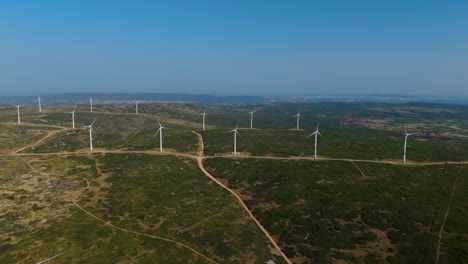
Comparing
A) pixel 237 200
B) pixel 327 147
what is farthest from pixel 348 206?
pixel 327 147

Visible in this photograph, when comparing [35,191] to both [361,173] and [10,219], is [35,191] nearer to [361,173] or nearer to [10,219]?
[10,219]

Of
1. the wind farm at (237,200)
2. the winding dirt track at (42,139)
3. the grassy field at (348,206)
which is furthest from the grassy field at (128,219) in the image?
the winding dirt track at (42,139)

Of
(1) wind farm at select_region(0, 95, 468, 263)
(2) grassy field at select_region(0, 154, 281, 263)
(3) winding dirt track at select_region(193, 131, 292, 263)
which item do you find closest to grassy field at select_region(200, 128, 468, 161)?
(1) wind farm at select_region(0, 95, 468, 263)

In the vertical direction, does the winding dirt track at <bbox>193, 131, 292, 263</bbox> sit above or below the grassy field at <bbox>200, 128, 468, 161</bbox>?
below

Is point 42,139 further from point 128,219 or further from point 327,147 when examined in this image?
point 327,147

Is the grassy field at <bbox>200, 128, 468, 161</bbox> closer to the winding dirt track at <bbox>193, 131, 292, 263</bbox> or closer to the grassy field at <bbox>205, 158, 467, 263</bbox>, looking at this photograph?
the winding dirt track at <bbox>193, 131, 292, 263</bbox>

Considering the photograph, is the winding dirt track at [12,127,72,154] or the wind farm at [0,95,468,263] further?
the winding dirt track at [12,127,72,154]
